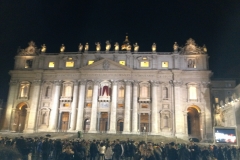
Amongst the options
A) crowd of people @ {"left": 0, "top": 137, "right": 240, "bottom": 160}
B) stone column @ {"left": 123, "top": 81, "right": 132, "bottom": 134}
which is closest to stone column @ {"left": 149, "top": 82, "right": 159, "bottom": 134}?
stone column @ {"left": 123, "top": 81, "right": 132, "bottom": 134}

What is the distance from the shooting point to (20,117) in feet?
192

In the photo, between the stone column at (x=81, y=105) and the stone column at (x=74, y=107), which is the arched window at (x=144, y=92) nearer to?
the stone column at (x=81, y=105)

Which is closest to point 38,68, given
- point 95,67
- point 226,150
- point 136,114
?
point 95,67

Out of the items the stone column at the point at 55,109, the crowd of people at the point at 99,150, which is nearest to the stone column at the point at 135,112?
the stone column at the point at 55,109

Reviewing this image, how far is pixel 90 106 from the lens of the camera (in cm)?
5350

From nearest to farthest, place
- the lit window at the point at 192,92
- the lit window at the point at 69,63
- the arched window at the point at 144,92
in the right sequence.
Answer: the lit window at the point at 192,92, the arched window at the point at 144,92, the lit window at the point at 69,63

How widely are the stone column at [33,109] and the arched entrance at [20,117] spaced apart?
3.65 meters

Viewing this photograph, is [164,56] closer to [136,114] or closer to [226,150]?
[136,114]

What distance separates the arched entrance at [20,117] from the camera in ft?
183

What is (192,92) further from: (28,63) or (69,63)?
(28,63)

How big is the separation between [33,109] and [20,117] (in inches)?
273

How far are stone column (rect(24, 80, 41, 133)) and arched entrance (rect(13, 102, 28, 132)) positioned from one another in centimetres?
365

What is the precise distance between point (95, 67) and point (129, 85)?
29.0 ft

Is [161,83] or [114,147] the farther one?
[161,83]
